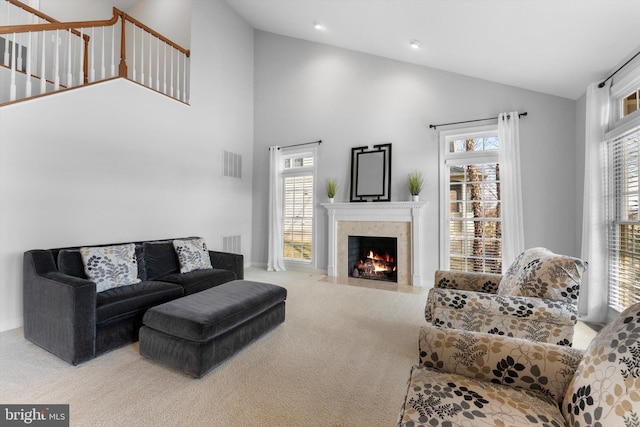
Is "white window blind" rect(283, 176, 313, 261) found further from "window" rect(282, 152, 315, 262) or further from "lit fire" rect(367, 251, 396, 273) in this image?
"lit fire" rect(367, 251, 396, 273)

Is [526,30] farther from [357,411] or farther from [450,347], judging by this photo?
[357,411]

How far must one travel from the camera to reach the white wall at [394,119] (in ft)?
12.4

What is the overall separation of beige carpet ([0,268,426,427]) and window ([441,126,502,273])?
6.47ft

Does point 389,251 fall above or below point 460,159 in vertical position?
below

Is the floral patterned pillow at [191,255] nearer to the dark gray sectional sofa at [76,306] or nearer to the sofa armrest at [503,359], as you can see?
the dark gray sectional sofa at [76,306]

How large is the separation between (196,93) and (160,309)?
13.3 feet

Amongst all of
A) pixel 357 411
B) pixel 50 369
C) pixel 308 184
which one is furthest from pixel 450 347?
pixel 308 184

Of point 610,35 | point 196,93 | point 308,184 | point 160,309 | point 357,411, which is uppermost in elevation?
point 196,93

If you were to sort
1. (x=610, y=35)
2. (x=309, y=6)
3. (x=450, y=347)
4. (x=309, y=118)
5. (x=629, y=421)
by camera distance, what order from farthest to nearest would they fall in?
(x=309, y=118), (x=309, y=6), (x=610, y=35), (x=450, y=347), (x=629, y=421)

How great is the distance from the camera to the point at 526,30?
8.99 ft

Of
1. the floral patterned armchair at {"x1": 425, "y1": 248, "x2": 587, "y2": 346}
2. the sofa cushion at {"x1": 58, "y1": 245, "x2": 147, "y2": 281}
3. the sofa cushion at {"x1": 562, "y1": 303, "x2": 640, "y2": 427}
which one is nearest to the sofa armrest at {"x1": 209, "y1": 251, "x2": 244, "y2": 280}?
the sofa cushion at {"x1": 58, "y1": 245, "x2": 147, "y2": 281}

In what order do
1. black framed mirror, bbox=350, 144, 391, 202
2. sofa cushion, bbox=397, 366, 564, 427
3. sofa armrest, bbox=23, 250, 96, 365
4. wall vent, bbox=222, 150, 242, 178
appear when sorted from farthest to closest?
wall vent, bbox=222, 150, 242, 178, black framed mirror, bbox=350, 144, 391, 202, sofa armrest, bbox=23, 250, 96, 365, sofa cushion, bbox=397, 366, 564, 427

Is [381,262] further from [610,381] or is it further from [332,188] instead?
[610,381]

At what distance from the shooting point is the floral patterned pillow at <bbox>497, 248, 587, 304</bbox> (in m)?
1.81
